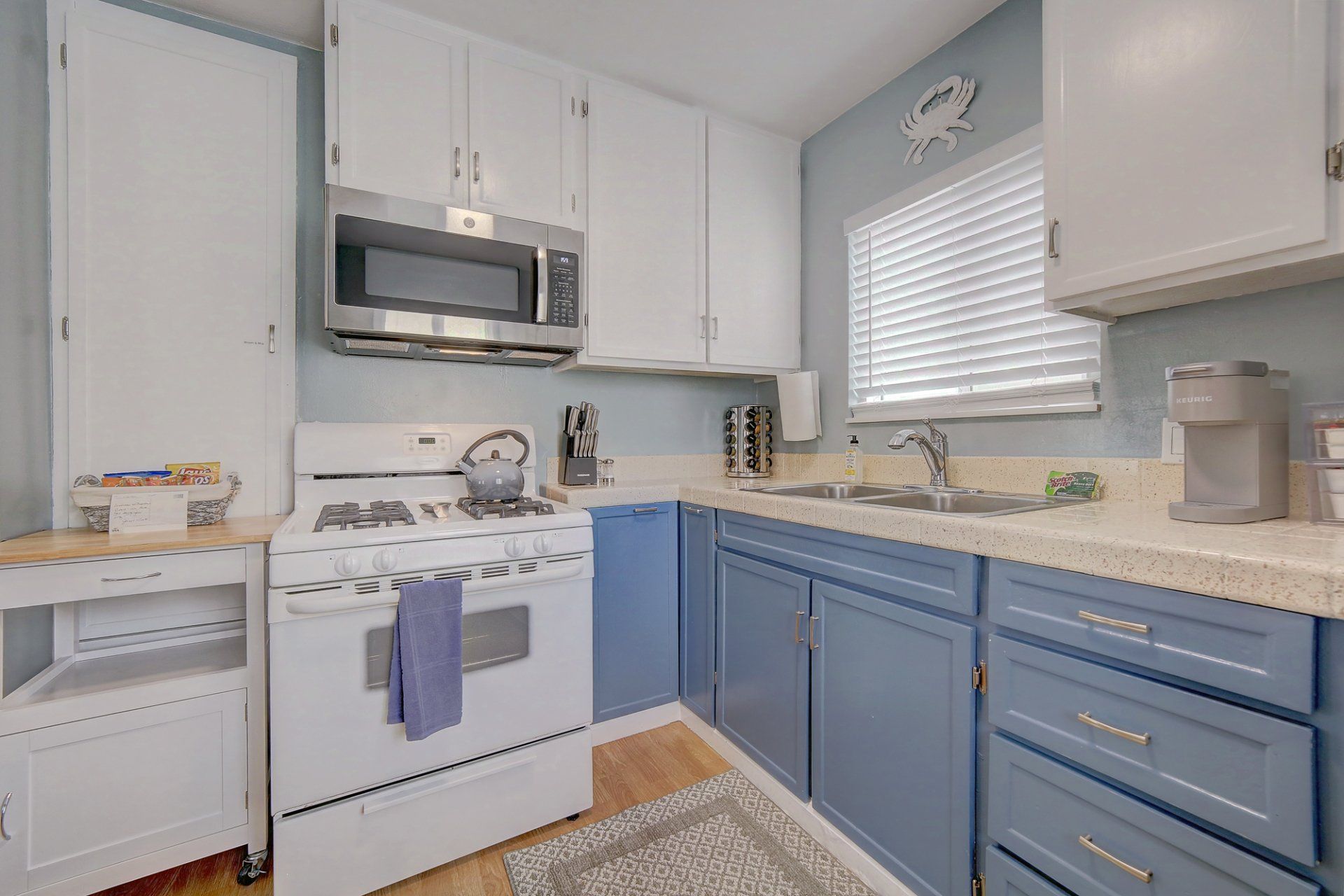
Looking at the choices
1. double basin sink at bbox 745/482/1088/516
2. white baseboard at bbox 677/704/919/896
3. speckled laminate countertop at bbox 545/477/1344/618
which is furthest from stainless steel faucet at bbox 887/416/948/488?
white baseboard at bbox 677/704/919/896

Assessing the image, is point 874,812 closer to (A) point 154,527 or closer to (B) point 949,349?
(B) point 949,349

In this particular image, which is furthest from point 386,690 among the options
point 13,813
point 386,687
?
point 13,813

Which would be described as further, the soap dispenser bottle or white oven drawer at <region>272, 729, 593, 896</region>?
the soap dispenser bottle

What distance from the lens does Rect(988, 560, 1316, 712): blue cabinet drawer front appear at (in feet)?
2.39

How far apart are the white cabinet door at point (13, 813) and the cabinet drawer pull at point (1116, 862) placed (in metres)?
2.27

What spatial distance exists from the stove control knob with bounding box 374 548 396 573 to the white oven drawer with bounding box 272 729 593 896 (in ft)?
1.94

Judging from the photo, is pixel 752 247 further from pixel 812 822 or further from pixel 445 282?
pixel 812 822

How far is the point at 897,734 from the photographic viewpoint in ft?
4.28

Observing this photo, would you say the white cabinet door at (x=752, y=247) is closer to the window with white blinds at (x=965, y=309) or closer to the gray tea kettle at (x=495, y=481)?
the window with white blinds at (x=965, y=309)

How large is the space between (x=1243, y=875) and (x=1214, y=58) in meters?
1.43

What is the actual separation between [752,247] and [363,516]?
1.95m

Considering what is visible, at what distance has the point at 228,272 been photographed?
1.88 m

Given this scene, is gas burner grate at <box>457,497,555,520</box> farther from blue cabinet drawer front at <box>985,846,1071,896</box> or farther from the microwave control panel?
blue cabinet drawer front at <box>985,846,1071,896</box>

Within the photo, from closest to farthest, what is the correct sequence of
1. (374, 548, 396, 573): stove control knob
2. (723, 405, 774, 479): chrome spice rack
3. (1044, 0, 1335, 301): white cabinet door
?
(1044, 0, 1335, 301): white cabinet door → (374, 548, 396, 573): stove control knob → (723, 405, 774, 479): chrome spice rack
